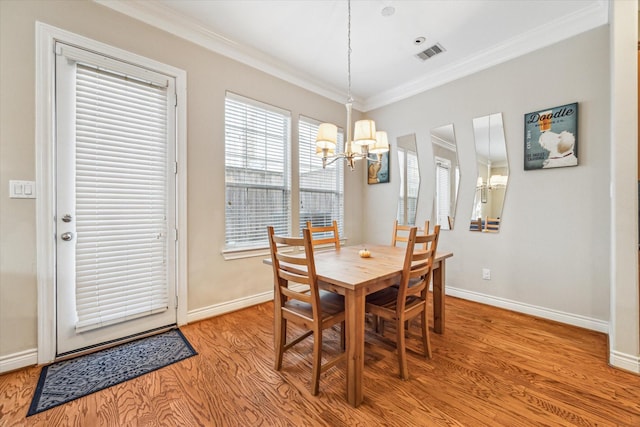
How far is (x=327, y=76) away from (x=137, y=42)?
216 centimetres

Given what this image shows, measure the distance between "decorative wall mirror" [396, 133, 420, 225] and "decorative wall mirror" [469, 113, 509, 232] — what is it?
2.59 ft

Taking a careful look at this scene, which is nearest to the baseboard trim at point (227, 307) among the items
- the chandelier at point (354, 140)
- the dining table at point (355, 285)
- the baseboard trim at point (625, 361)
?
the dining table at point (355, 285)

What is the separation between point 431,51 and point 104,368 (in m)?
4.24

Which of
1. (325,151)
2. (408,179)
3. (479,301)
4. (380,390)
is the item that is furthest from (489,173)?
(380,390)

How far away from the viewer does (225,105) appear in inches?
115

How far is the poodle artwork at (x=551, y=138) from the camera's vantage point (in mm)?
2562

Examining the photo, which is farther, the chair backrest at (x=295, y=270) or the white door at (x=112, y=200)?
the white door at (x=112, y=200)

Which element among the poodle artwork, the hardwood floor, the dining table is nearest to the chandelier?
the dining table

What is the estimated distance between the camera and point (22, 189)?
6.20ft

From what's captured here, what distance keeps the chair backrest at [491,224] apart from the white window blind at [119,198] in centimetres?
345

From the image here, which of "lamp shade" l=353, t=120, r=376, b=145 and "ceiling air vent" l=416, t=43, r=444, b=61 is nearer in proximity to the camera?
"lamp shade" l=353, t=120, r=376, b=145

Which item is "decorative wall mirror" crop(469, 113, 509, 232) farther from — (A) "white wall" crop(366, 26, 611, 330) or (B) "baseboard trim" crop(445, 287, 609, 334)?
(B) "baseboard trim" crop(445, 287, 609, 334)

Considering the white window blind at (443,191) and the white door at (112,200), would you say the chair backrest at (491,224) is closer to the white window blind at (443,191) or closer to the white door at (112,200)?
the white window blind at (443,191)

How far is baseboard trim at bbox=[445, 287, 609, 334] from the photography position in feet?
8.13
